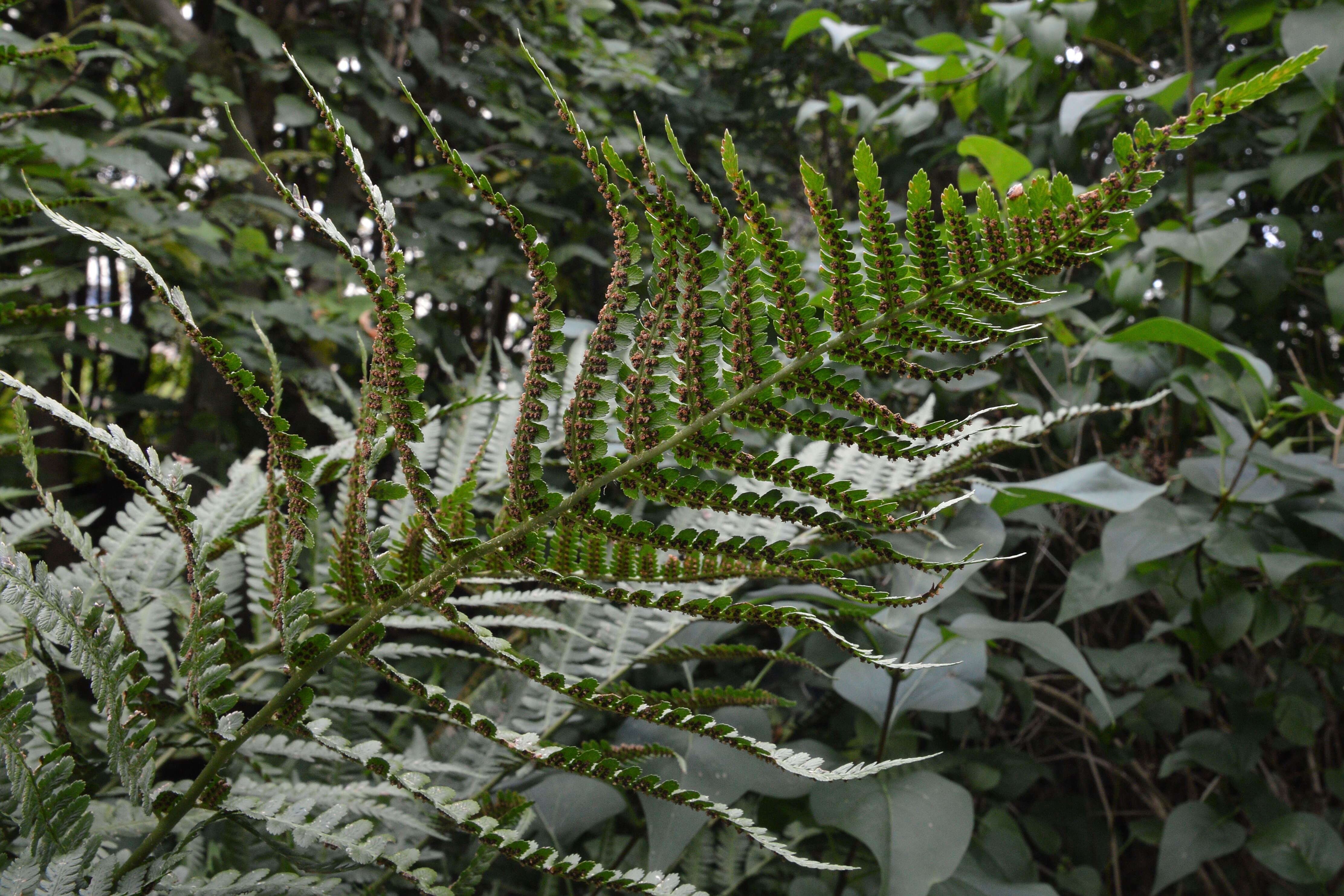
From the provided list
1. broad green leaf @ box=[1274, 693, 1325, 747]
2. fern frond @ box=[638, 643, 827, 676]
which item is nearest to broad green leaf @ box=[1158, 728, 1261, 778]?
broad green leaf @ box=[1274, 693, 1325, 747]

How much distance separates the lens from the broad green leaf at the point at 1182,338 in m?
0.86

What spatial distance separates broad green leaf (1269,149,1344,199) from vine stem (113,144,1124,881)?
1241 millimetres

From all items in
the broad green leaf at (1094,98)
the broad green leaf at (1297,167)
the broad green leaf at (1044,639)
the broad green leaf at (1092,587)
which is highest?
the broad green leaf at (1094,98)

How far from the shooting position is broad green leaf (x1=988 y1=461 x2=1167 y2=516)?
0.72m

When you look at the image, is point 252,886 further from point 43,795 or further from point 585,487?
point 585,487

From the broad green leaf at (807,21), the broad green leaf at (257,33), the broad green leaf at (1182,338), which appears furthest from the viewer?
the broad green leaf at (257,33)

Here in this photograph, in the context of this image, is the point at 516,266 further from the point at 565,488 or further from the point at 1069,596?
the point at 1069,596

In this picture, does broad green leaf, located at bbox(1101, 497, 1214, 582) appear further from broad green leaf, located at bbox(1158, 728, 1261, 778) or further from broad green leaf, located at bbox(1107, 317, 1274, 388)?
broad green leaf, located at bbox(1158, 728, 1261, 778)

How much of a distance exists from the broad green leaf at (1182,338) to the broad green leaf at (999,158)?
305mm

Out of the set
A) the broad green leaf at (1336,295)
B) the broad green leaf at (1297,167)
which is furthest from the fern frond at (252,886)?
the broad green leaf at (1297,167)

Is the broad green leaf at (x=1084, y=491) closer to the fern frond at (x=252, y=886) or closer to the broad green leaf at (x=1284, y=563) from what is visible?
the broad green leaf at (x=1284, y=563)

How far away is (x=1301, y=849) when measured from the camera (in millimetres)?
1007

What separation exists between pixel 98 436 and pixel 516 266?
1692 mm

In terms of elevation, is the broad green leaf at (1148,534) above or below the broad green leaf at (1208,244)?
below
